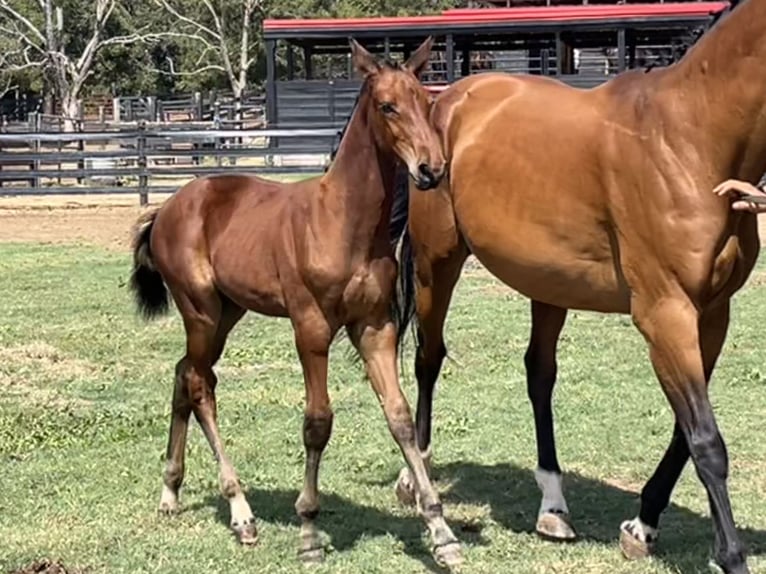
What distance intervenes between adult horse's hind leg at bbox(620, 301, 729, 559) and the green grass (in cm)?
10

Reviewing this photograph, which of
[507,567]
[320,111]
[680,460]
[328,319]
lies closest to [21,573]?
[328,319]

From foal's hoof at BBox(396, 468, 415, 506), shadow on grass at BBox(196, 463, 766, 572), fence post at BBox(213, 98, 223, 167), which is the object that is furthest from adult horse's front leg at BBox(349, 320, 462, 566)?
fence post at BBox(213, 98, 223, 167)

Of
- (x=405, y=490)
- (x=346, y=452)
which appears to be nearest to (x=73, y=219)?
(x=346, y=452)

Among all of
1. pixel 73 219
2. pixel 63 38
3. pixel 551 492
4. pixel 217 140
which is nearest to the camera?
pixel 551 492

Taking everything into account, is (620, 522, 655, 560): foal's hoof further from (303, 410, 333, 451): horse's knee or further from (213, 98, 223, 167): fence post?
(213, 98, 223, 167): fence post

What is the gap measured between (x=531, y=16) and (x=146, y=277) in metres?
22.8

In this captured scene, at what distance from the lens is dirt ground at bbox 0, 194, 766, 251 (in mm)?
17375

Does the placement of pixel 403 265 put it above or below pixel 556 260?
below

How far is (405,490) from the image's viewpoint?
5602 mm

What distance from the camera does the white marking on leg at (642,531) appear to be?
15.9 feet

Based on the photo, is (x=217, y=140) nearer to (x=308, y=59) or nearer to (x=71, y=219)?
(x=308, y=59)

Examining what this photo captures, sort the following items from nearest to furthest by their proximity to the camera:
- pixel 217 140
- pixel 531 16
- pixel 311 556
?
pixel 311 556 → pixel 531 16 → pixel 217 140

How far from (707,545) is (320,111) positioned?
23511 mm

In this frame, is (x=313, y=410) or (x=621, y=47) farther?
(x=621, y=47)
